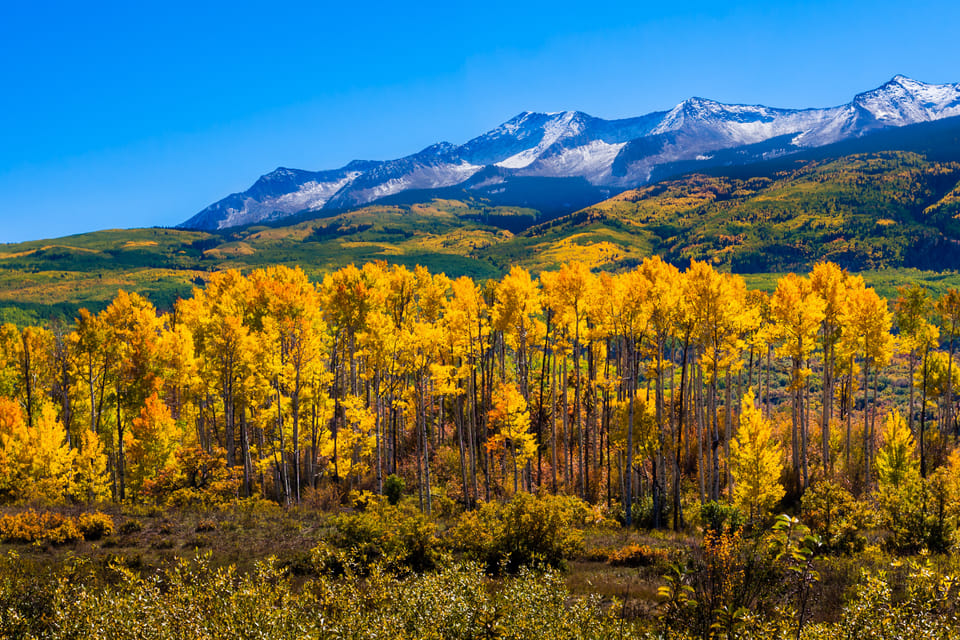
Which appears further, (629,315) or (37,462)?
(37,462)

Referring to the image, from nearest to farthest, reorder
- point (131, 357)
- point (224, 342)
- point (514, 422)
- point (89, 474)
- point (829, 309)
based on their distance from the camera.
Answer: point (514, 422) < point (224, 342) < point (829, 309) < point (89, 474) < point (131, 357)

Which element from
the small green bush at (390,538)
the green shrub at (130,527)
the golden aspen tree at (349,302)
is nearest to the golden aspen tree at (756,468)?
the small green bush at (390,538)

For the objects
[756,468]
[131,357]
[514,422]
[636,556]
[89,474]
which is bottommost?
[636,556]

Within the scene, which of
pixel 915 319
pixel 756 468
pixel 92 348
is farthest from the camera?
pixel 92 348

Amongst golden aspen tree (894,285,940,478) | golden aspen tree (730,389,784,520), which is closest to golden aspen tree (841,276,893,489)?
golden aspen tree (894,285,940,478)

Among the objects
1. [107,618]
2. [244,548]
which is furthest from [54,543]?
[107,618]

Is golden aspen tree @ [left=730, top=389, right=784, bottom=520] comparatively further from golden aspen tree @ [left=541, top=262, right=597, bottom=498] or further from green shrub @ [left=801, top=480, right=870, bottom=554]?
golden aspen tree @ [left=541, top=262, right=597, bottom=498]

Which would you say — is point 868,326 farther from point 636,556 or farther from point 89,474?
point 89,474

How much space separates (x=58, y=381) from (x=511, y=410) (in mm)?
39701

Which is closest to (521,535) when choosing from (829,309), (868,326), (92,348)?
(829,309)

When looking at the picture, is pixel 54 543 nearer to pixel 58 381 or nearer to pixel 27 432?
pixel 27 432

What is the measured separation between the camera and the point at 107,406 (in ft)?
162

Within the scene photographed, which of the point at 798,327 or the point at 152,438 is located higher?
the point at 798,327

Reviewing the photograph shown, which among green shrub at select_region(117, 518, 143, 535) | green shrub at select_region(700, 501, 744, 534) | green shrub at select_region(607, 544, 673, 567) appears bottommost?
green shrub at select_region(607, 544, 673, 567)
